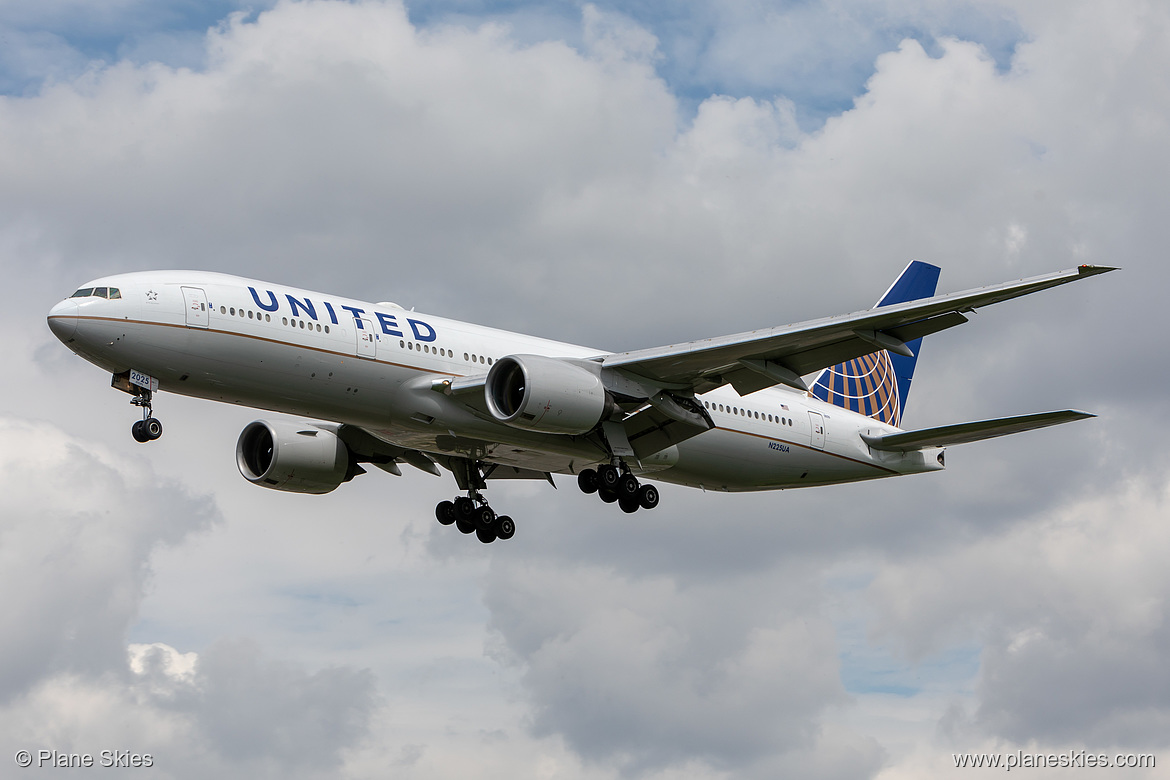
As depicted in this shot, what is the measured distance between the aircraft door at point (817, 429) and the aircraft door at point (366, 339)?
47.9 feet

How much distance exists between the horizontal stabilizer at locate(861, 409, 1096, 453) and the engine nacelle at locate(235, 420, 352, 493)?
16.2 m

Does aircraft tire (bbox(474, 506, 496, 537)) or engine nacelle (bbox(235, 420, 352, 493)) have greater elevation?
engine nacelle (bbox(235, 420, 352, 493))

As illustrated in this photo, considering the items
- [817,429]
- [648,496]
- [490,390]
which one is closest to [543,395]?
[490,390]

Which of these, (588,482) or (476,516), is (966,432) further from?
(476,516)

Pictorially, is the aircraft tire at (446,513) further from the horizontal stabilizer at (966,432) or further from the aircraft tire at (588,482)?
the horizontal stabilizer at (966,432)

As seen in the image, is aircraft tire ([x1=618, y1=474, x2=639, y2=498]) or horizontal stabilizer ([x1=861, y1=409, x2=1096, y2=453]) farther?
aircraft tire ([x1=618, y1=474, x2=639, y2=498])

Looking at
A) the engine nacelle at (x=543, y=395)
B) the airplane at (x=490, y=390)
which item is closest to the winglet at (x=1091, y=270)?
the airplane at (x=490, y=390)

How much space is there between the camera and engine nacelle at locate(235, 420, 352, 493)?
3759 cm

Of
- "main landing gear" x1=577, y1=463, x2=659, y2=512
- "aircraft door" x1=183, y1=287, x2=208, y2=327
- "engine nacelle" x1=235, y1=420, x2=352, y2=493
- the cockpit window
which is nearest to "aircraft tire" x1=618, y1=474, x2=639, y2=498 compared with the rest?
"main landing gear" x1=577, y1=463, x2=659, y2=512

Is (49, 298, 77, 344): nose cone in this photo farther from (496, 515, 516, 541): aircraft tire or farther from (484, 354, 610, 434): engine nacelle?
(496, 515, 516, 541): aircraft tire

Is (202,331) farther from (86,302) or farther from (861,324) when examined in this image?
(861,324)

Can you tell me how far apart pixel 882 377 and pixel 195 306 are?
24.1m

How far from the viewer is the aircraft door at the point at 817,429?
3928cm

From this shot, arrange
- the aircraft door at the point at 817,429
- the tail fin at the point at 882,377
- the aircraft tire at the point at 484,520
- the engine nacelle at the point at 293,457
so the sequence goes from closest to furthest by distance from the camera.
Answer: the engine nacelle at the point at 293,457, the aircraft door at the point at 817,429, the aircraft tire at the point at 484,520, the tail fin at the point at 882,377
